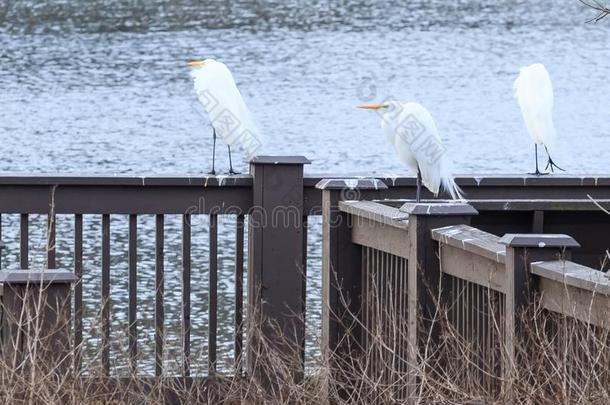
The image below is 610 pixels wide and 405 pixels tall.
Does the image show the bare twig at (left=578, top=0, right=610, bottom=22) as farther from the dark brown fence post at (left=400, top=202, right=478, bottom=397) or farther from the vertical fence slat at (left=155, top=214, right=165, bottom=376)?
the vertical fence slat at (left=155, top=214, right=165, bottom=376)

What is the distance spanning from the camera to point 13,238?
10484 mm

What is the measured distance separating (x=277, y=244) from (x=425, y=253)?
1.13m

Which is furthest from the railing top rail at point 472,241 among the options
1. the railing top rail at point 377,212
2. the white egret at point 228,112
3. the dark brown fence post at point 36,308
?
the white egret at point 228,112

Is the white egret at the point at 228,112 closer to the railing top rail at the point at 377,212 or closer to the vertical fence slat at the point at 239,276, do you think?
the vertical fence slat at the point at 239,276

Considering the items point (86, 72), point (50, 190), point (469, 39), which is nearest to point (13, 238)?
point (50, 190)

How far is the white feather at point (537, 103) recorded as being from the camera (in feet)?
25.7

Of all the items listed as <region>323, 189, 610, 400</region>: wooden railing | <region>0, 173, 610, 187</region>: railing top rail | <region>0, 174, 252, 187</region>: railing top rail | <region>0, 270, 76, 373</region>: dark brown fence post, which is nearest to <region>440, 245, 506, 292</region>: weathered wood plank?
<region>323, 189, 610, 400</region>: wooden railing

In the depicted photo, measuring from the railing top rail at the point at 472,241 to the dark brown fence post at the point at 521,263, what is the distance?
111 millimetres

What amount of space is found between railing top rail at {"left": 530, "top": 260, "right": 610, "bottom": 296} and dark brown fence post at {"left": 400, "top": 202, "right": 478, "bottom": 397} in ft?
1.96

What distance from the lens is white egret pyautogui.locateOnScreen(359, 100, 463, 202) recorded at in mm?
5000

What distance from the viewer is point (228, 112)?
6492 millimetres

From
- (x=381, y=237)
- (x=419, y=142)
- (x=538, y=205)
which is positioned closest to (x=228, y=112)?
(x=419, y=142)

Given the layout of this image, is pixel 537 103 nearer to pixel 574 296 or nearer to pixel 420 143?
pixel 420 143

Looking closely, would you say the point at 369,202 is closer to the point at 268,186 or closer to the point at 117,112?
the point at 268,186
